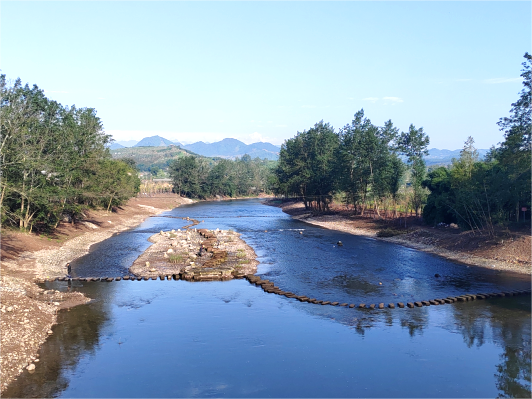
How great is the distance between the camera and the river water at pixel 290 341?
17.5 metres

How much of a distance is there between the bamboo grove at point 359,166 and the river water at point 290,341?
101 feet

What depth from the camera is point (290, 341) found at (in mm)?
22141

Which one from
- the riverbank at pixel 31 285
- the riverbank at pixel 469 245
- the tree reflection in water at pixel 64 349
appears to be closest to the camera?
the tree reflection in water at pixel 64 349

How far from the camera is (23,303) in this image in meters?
25.3

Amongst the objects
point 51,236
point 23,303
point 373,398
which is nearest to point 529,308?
point 373,398

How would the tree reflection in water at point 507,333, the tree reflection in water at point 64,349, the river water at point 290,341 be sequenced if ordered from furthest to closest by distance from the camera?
the tree reflection in water at point 507,333
the river water at point 290,341
the tree reflection in water at point 64,349

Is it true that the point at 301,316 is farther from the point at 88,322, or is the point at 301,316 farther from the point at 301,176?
the point at 301,176

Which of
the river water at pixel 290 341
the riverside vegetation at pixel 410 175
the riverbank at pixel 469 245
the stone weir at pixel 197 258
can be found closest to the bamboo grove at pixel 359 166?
the riverside vegetation at pixel 410 175

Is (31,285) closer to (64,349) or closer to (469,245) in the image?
(64,349)

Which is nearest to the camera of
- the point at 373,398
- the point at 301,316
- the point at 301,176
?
the point at 373,398

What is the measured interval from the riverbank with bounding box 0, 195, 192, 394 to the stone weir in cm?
720

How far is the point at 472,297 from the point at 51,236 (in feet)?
142

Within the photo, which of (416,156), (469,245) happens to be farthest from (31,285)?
(416,156)

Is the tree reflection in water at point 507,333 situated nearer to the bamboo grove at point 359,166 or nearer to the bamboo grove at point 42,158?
the bamboo grove at point 42,158
